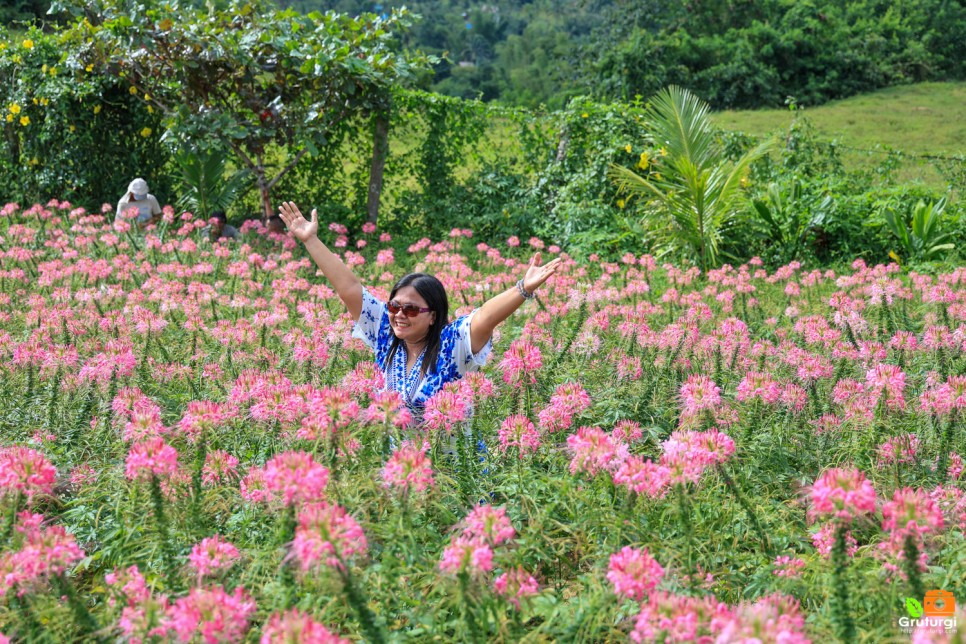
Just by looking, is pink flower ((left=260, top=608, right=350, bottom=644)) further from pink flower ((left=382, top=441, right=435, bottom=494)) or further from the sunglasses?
the sunglasses

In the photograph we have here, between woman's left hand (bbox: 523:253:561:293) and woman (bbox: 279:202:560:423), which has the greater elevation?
woman's left hand (bbox: 523:253:561:293)

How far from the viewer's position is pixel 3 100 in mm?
10461

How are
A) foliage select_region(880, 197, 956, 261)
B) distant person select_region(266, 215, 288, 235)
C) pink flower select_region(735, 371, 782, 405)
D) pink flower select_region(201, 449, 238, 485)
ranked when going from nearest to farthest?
pink flower select_region(201, 449, 238, 485) < pink flower select_region(735, 371, 782, 405) < foliage select_region(880, 197, 956, 261) < distant person select_region(266, 215, 288, 235)

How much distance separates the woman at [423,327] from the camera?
3.45 meters

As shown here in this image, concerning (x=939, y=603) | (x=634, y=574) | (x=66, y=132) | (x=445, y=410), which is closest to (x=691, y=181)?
(x=445, y=410)

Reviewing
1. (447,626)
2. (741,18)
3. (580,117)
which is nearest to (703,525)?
(447,626)

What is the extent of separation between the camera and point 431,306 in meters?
3.56

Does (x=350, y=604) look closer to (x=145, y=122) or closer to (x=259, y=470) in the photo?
(x=259, y=470)

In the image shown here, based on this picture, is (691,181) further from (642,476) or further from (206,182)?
(642,476)

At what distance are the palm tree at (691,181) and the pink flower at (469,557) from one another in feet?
20.1

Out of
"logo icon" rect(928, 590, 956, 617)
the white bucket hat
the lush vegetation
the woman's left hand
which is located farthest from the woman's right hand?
the lush vegetation

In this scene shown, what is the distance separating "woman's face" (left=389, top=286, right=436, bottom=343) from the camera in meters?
3.51

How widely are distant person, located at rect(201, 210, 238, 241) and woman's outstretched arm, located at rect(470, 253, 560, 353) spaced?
5.28 metres

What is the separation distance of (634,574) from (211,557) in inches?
44.6
